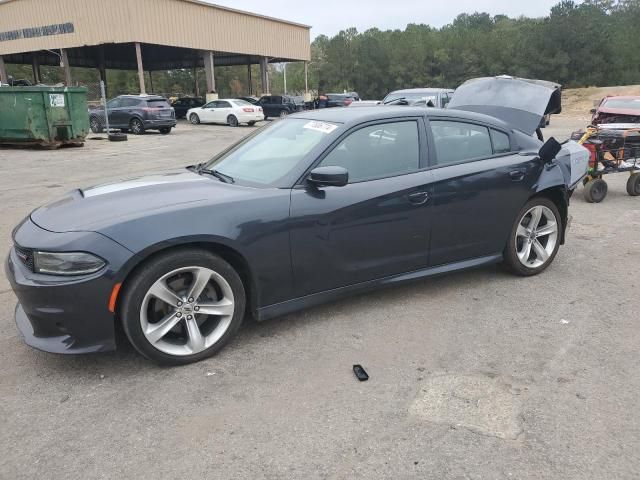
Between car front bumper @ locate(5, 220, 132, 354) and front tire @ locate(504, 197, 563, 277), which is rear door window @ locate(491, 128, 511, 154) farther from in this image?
car front bumper @ locate(5, 220, 132, 354)

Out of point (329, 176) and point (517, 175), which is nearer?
point (329, 176)

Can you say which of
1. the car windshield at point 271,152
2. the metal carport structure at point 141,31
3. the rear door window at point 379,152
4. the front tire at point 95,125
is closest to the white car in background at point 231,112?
the metal carport structure at point 141,31

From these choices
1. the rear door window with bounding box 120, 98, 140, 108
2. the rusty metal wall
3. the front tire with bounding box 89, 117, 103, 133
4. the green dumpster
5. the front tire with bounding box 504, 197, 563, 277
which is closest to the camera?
the front tire with bounding box 504, 197, 563, 277

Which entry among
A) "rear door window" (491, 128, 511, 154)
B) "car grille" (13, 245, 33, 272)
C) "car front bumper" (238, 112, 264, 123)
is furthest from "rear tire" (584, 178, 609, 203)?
"car front bumper" (238, 112, 264, 123)

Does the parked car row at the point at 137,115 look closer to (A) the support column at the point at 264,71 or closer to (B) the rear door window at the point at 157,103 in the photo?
(B) the rear door window at the point at 157,103

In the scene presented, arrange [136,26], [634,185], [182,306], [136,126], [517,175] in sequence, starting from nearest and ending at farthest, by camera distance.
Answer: [182,306] < [517,175] < [634,185] < [136,126] < [136,26]

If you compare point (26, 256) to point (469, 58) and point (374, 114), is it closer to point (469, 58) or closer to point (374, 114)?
point (374, 114)

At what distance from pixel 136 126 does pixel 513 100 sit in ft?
63.9

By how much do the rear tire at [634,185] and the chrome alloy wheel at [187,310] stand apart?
26.2ft

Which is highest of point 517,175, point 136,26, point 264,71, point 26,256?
point 136,26

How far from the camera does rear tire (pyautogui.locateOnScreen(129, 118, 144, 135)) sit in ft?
71.8

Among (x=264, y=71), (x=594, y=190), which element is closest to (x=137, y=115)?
(x=594, y=190)

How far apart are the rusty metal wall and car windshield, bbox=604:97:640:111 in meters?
23.5

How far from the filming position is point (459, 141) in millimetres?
4281
